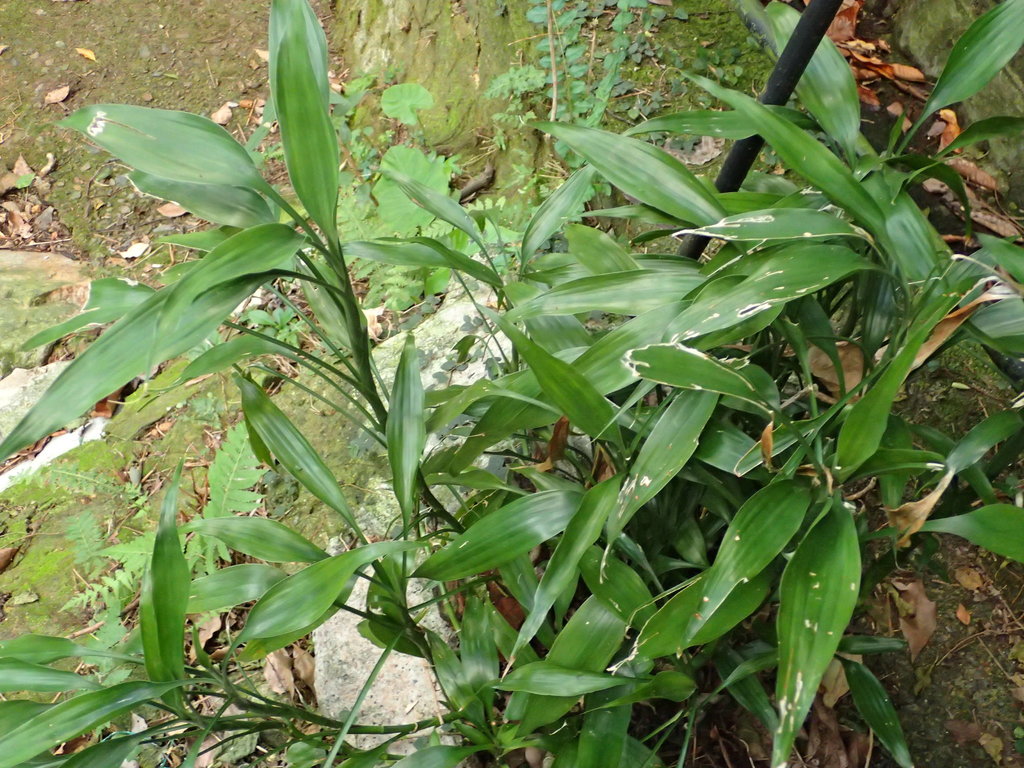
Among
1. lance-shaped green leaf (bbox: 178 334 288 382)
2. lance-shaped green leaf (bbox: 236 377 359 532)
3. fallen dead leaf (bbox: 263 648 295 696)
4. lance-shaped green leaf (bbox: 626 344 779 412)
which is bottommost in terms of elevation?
fallen dead leaf (bbox: 263 648 295 696)

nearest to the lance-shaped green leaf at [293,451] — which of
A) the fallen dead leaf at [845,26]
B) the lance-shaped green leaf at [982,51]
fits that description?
the lance-shaped green leaf at [982,51]

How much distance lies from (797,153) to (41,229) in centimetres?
291

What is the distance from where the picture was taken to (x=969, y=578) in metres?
1.44

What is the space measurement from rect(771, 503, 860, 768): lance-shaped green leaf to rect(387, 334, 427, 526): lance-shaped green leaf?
17.6 inches

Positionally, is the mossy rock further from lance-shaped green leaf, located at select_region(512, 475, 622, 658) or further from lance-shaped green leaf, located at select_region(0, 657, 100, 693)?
lance-shaped green leaf, located at select_region(0, 657, 100, 693)

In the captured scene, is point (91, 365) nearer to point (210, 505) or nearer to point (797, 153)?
point (797, 153)

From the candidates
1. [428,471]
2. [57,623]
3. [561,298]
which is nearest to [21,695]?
[57,623]

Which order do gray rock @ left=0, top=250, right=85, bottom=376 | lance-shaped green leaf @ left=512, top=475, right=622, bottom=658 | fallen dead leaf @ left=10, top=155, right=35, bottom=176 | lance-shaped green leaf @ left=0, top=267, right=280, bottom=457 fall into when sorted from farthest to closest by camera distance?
fallen dead leaf @ left=10, top=155, right=35, bottom=176 < gray rock @ left=0, top=250, right=85, bottom=376 < lance-shaped green leaf @ left=512, top=475, right=622, bottom=658 < lance-shaped green leaf @ left=0, top=267, right=280, bottom=457

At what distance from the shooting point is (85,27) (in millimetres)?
3422

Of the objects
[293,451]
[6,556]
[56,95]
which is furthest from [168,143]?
[56,95]

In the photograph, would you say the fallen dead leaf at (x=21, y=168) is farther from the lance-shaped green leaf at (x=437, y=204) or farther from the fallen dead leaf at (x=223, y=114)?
the lance-shaped green leaf at (x=437, y=204)

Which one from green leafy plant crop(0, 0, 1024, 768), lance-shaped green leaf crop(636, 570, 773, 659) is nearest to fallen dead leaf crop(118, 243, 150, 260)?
green leafy plant crop(0, 0, 1024, 768)

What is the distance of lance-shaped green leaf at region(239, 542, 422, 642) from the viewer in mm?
803

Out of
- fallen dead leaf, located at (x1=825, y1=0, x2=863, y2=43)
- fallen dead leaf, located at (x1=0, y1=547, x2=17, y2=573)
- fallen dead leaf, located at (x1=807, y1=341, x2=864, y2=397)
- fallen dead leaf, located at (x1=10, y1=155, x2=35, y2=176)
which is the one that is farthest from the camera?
fallen dead leaf, located at (x1=10, y1=155, x2=35, y2=176)
